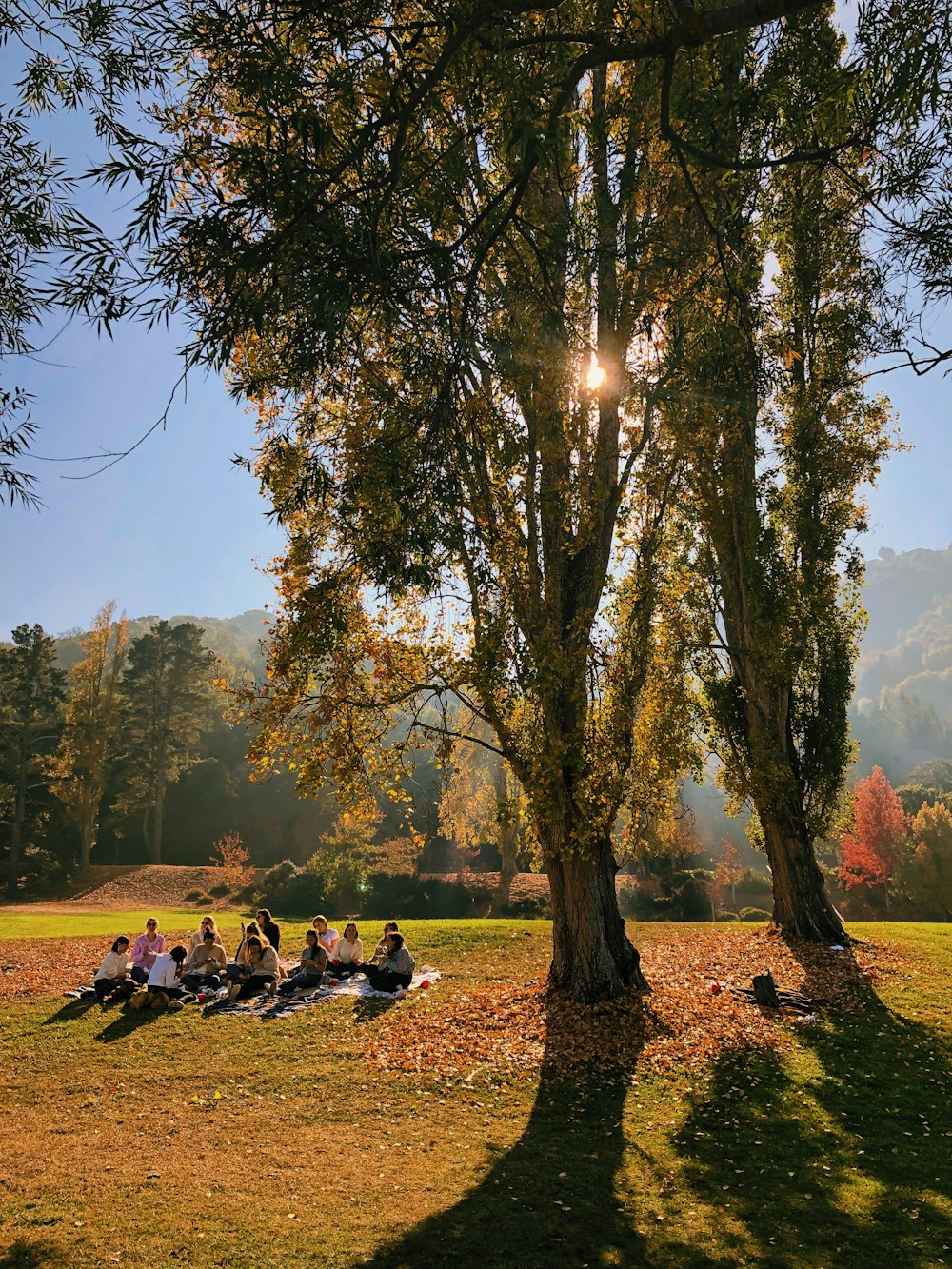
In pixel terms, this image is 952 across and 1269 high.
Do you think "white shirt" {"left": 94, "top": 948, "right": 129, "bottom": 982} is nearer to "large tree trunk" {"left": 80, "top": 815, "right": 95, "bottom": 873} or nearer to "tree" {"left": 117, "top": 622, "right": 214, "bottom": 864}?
"large tree trunk" {"left": 80, "top": 815, "right": 95, "bottom": 873}

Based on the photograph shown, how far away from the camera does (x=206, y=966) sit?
→ 41.5 ft

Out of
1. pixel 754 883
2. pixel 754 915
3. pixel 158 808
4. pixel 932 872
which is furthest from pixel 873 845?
pixel 158 808

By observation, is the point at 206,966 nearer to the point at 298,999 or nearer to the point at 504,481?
the point at 298,999

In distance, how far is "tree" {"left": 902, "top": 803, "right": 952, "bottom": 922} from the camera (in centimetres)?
3600

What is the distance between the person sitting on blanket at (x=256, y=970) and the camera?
12.1 m

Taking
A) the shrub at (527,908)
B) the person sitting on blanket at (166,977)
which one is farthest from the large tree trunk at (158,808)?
the person sitting on blanket at (166,977)

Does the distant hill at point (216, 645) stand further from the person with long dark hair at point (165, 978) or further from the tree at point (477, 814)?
the person with long dark hair at point (165, 978)

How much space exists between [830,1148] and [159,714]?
4446cm

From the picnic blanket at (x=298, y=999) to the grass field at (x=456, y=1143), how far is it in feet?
1.12

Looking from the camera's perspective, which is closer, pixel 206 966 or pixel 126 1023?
pixel 126 1023

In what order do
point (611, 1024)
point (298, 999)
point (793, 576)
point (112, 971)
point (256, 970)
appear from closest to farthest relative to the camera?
1. point (611, 1024)
2. point (112, 971)
3. point (298, 999)
4. point (256, 970)
5. point (793, 576)

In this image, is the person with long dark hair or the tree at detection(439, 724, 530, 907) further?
the tree at detection(439, 724, 530, 907)

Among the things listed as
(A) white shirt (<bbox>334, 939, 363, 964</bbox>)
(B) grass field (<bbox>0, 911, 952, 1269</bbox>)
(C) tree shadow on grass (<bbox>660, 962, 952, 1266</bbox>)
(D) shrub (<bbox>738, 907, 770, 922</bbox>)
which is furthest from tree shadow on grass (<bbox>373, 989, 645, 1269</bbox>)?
(D) shrub (<bbox>738, 907, 770, 922</bbox>)

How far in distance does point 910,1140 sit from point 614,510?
875cm
